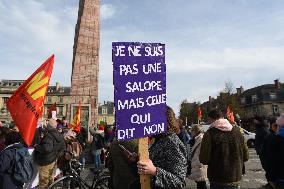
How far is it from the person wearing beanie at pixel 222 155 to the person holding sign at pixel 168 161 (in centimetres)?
128

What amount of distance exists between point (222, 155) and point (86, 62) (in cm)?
2259

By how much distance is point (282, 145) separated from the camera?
4.62 metres

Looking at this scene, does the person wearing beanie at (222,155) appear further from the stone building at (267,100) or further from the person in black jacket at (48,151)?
the stone building at (267,100)

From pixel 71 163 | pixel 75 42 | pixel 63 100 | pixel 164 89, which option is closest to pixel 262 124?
pixel 71 163

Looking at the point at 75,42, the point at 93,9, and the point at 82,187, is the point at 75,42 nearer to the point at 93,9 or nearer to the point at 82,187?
the point at 93,9

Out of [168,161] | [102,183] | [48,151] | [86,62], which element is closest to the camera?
[168,161]

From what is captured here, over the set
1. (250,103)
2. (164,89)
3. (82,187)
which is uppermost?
(250,103)

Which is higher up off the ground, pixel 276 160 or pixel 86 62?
pixel 86 62

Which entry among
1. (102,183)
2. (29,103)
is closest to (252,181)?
(102,183)

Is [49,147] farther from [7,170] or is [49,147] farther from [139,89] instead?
[139,89]

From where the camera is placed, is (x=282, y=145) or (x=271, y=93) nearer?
(x=282, y=145)

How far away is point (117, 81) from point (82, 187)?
4464mm

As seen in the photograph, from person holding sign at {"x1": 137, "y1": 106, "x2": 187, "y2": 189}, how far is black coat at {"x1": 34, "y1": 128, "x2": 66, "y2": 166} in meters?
3.67

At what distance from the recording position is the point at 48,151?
6902 mm
